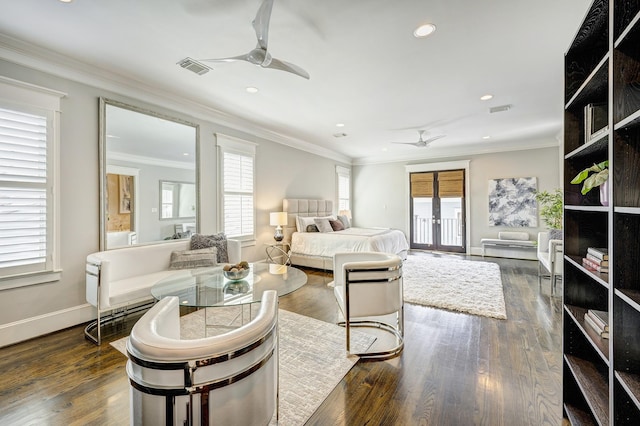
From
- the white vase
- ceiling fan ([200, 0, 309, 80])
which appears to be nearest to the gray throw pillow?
ceiling fan ([200, 0, 309, 80])

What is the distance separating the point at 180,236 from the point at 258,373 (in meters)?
3.47

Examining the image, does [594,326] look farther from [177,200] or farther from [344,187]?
[344,187]

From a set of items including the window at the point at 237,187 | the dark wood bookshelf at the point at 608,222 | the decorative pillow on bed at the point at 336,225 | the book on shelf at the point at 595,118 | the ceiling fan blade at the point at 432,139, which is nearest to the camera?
the dark wood bookshelf at the point at 608,222

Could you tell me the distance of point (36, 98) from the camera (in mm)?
2828

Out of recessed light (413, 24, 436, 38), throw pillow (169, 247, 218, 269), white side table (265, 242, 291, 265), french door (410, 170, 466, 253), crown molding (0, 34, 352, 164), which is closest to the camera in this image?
recessed light (413, 24, 436, 38)

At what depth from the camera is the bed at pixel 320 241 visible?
5.22m

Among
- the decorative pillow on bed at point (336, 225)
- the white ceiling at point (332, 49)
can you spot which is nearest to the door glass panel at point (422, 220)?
the decorative pillow on bed at point (336, 225)

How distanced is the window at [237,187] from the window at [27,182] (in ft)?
6.99

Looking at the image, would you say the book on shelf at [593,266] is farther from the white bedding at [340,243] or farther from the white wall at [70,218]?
the white wall at [70,218]

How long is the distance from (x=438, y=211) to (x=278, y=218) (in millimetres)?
4749

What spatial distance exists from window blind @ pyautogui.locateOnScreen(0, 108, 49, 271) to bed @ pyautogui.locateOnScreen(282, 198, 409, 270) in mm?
3783

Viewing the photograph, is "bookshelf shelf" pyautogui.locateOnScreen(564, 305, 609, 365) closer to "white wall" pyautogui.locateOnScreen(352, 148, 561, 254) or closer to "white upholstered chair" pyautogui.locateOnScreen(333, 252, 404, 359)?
"white upholstered chair" pyautogui.locateOnScreen(333, 252, 404, 359)

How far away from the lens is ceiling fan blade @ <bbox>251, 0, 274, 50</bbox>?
195cm

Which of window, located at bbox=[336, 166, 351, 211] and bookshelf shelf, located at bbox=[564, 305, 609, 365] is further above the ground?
window, located at bbox=[336, 166, 351, 211]
